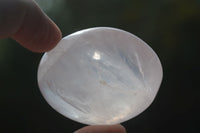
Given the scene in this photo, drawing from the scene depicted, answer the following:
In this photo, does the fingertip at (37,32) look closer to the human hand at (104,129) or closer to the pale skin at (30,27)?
the pale skin at (30,27)

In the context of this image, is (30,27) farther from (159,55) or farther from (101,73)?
(159,55)

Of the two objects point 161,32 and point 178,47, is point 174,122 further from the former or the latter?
point 161,32

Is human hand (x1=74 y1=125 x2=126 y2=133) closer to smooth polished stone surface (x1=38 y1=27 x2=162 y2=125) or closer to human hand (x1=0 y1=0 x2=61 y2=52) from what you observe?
smooth polished stone surface (x1=38 y1=27 x2=162 y2=125)

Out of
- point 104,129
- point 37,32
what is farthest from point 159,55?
point 37,32

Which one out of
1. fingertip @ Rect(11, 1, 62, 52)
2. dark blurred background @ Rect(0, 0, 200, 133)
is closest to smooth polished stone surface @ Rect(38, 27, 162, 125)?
fingertip @ Rect(11, 1, 62, 52)

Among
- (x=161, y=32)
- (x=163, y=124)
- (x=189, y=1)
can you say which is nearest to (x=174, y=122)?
(x=163, y=124)

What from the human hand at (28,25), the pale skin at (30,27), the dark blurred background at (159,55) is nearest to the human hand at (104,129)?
the pale skin at (30,27)
